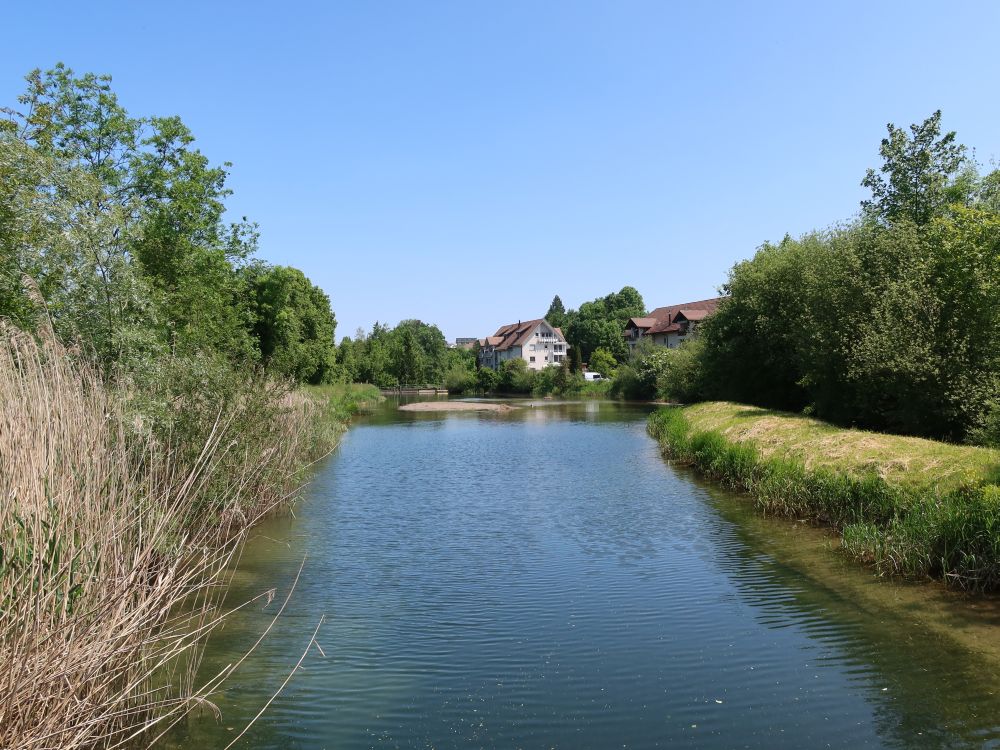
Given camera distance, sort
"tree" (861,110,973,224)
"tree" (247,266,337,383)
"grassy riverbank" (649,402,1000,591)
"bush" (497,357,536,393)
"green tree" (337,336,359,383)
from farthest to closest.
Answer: "bush" (497,357,536,393) < "green tree" (337,336,359,383) < "tree" (247,266,337,383) < "tree" (861,110,973,224) < "grassy riverbank" (649,402,1000,591)

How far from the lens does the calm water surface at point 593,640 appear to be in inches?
297

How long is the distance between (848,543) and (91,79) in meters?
27.2

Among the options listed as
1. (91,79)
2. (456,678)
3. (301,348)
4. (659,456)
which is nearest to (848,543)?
(456,678)

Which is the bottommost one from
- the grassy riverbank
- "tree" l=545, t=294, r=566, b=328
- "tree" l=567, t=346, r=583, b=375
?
the grassy riverbank

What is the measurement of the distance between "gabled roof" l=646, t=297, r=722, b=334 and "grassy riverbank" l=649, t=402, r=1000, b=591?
247 ft

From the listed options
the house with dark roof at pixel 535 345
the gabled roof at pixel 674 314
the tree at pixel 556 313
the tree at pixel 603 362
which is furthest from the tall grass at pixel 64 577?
the tree at pixel 556 313

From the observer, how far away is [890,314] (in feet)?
73.7

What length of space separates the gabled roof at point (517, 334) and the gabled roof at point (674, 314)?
73.5 feet

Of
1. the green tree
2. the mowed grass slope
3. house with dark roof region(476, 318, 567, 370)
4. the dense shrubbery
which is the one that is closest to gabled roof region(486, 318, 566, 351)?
house with dark roof region(476, 318, 567, 370)

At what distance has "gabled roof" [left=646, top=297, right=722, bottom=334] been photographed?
324 feet

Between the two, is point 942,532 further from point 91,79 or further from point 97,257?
point 91,79

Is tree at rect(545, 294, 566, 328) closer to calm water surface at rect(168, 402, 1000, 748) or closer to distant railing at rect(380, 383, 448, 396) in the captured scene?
distant railing at rect(380, 383, 448, 396)

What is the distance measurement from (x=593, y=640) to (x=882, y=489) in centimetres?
787

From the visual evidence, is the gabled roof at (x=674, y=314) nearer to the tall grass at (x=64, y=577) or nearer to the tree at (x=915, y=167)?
the tree at (x=915, y=167)
